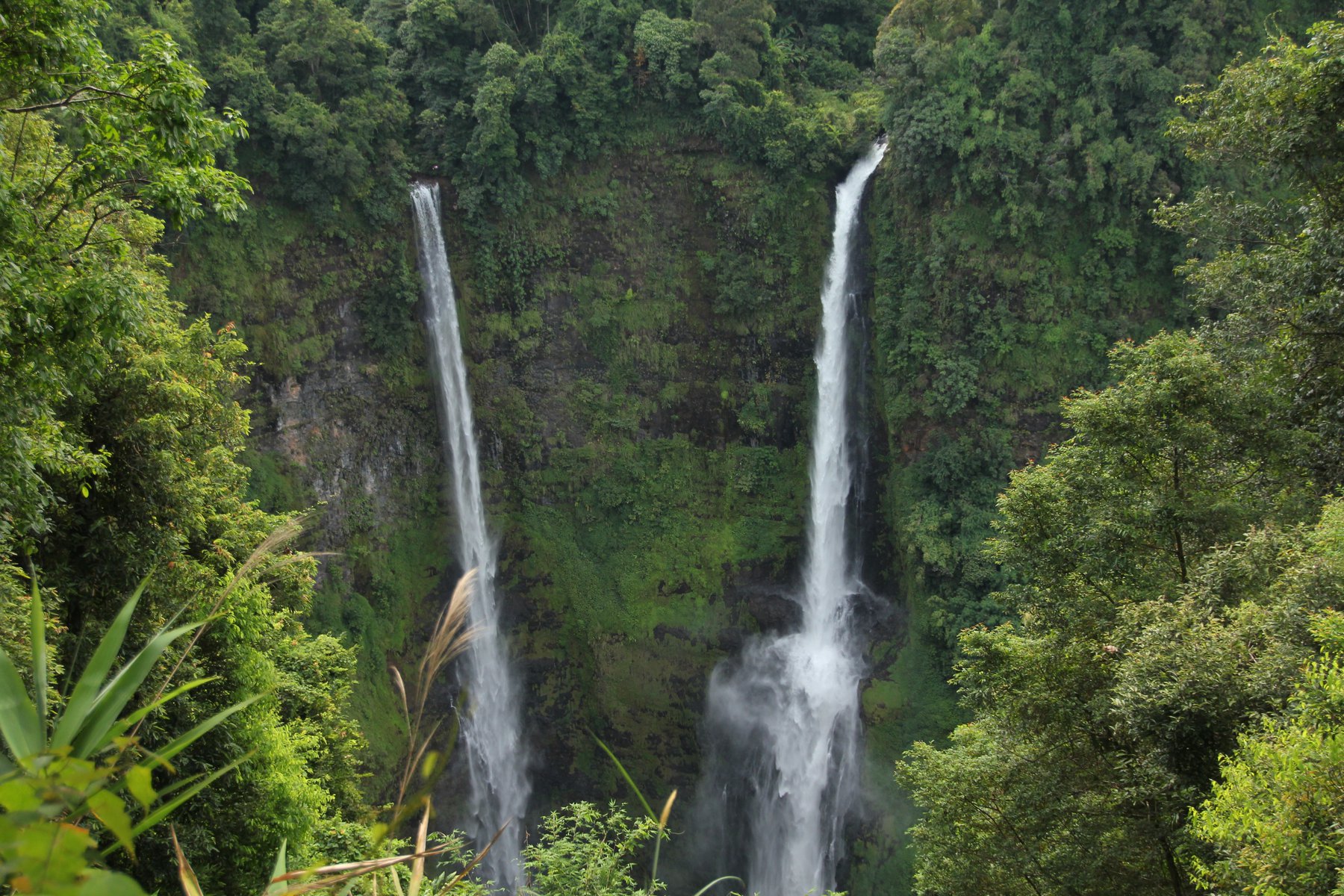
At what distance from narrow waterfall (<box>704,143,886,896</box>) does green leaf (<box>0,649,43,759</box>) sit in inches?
803

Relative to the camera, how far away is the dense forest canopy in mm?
6715

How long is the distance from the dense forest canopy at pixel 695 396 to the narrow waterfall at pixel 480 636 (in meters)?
0.58

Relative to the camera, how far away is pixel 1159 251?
18672mm

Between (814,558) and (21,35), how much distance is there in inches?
746

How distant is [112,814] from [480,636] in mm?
20998

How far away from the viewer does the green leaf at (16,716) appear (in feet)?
4.86

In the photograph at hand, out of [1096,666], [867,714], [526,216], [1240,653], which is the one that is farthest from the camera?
[526,216]

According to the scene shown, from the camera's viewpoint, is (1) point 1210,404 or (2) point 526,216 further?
(2) point 526,216

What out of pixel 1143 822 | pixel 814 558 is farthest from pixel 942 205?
pixel 1143 822

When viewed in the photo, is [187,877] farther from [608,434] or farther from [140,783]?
[608,434]

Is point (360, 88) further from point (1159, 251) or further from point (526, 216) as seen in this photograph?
point (1159, 251)

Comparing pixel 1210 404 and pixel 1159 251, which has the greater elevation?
pixel 1159 251

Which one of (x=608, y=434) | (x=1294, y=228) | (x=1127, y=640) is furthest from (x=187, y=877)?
(x=608, y=434)

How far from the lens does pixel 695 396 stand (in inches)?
905
